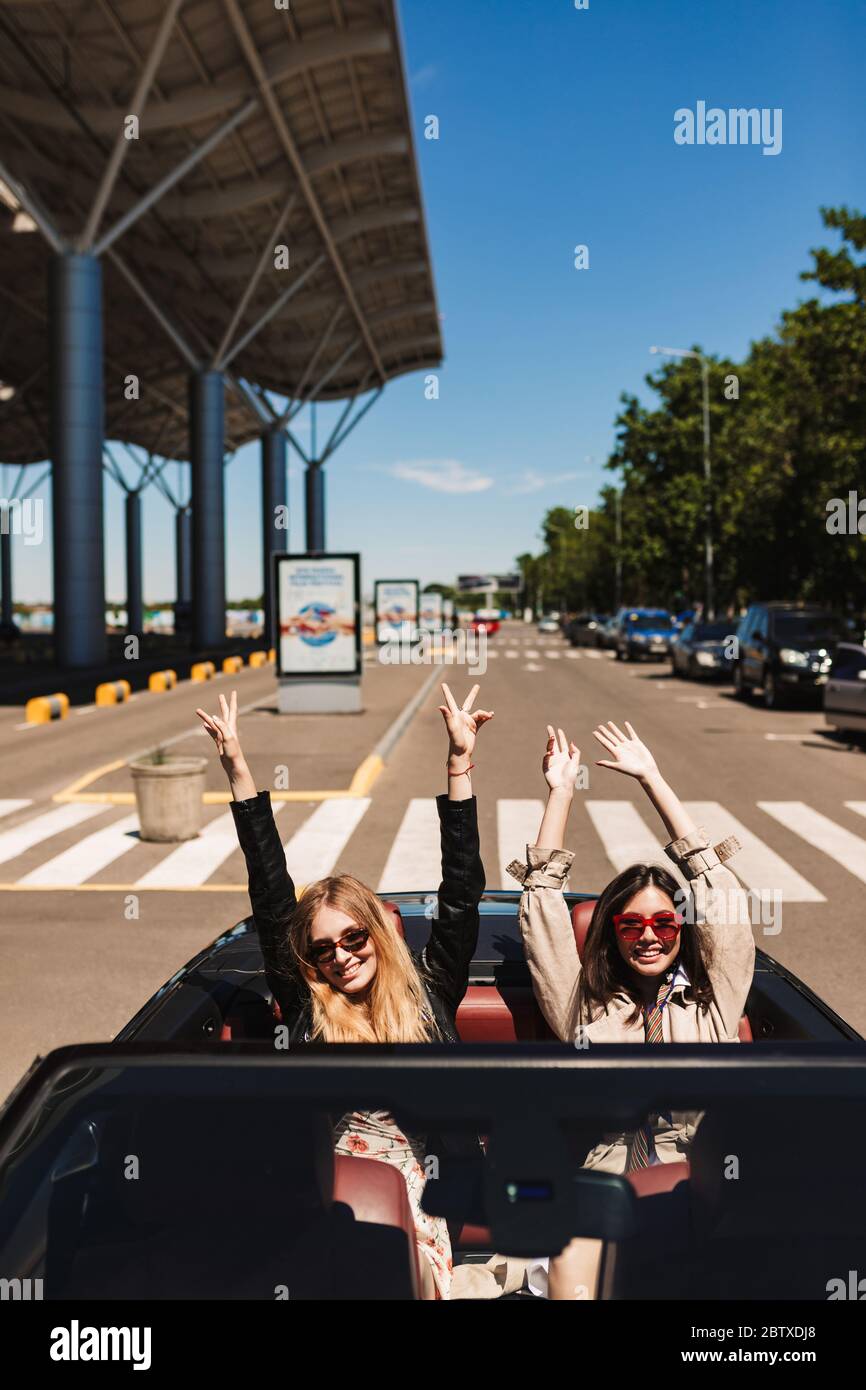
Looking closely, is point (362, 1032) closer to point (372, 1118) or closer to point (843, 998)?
point (372, 1118)

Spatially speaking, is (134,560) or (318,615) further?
(134,560)

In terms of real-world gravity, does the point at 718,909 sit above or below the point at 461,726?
below

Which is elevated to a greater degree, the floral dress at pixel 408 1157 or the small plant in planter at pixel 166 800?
the floral dress at pixel 408 1157

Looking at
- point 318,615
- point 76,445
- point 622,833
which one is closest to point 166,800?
point 622,833

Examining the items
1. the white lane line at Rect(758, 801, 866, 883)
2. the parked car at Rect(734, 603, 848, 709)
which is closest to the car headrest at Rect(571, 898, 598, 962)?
the white lane line at Rect(758, 801, 866, 883)

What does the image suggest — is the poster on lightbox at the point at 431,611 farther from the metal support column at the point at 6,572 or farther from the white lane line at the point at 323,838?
the white lane line at the point at 323,838

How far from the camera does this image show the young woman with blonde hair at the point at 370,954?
95.3 inches

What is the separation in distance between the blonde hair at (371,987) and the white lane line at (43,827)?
943 cm

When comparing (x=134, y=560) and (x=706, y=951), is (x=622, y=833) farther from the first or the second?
(x=134, y=560)

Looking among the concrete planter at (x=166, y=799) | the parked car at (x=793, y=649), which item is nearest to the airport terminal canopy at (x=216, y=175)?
the parked car at (x=793, y=649)

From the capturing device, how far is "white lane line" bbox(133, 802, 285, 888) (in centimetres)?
1094

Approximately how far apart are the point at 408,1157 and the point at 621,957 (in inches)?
48.3

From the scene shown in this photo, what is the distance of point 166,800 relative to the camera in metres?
12.8

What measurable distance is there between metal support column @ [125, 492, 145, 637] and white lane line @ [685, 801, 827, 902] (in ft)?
273
